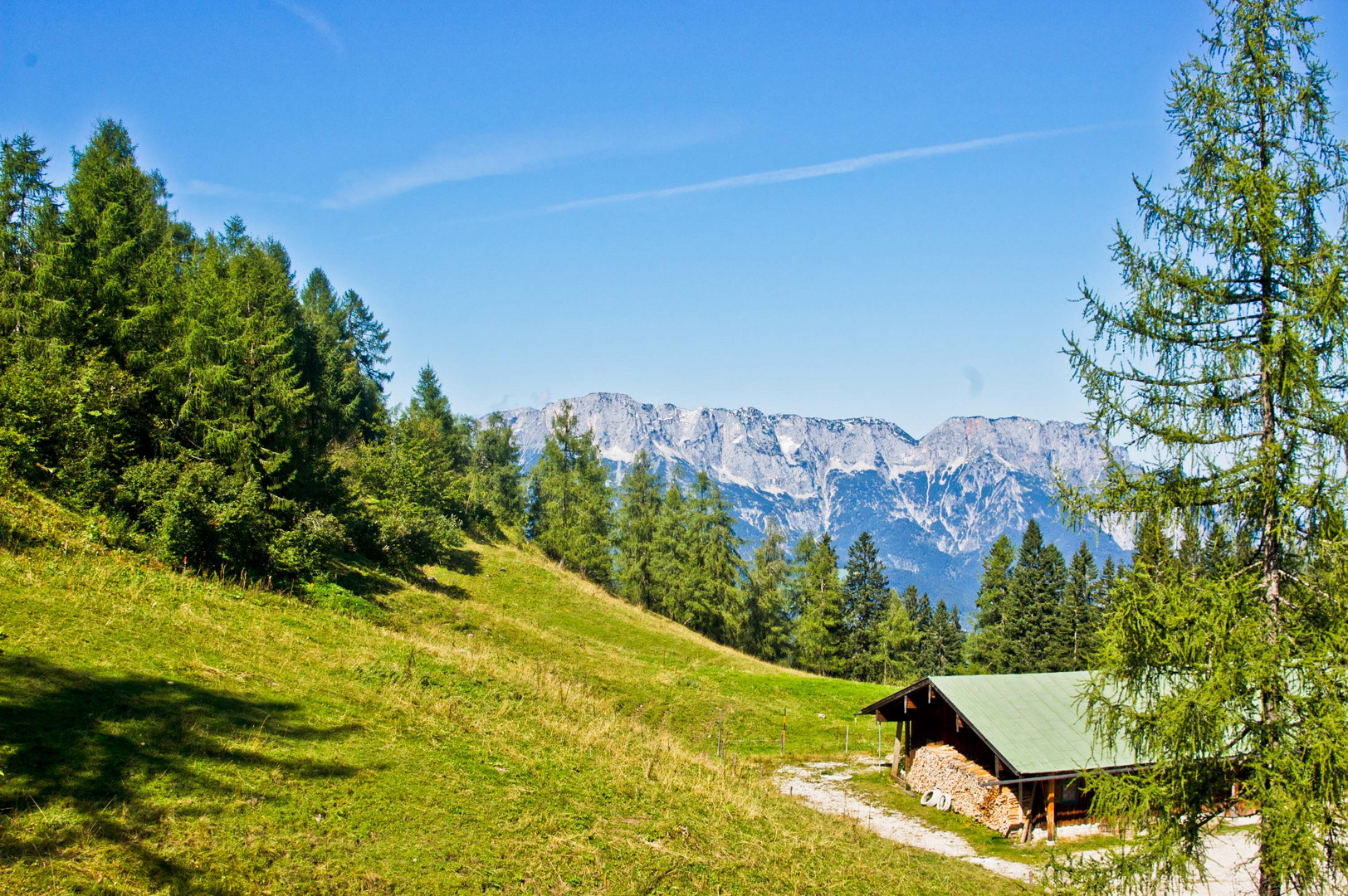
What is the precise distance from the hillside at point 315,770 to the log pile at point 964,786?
6.53 metres

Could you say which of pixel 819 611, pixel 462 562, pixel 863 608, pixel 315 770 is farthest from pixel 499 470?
pixel 315 770

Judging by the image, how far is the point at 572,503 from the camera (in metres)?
81.8

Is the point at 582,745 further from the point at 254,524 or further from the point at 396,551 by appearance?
the point at 396,551

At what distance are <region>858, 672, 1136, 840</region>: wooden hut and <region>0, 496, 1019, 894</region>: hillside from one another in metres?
6.28

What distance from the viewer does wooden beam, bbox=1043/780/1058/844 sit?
24.6 metres

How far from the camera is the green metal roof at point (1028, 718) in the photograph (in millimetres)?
24469

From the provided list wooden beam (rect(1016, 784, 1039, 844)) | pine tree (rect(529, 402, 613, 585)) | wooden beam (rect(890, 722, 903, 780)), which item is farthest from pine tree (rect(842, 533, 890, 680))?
wooden beam (rect(1016, 784, 1039, 844))

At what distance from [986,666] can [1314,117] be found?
74.0 meters

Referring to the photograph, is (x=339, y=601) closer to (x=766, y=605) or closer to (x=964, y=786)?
(x=964, y=786)

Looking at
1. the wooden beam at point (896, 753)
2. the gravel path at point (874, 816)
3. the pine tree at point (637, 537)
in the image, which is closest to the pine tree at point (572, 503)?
the pine tree at point (637, 537)

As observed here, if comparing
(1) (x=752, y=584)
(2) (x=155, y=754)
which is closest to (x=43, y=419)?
(2) (x=155, y=754)

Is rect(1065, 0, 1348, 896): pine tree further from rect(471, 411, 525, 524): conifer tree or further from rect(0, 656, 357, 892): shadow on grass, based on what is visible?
rect(471, 411, 525, 524): conifer tree

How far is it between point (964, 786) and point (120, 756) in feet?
90.0

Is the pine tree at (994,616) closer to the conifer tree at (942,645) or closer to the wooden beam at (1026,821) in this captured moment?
the conifer tree at (942,645)
